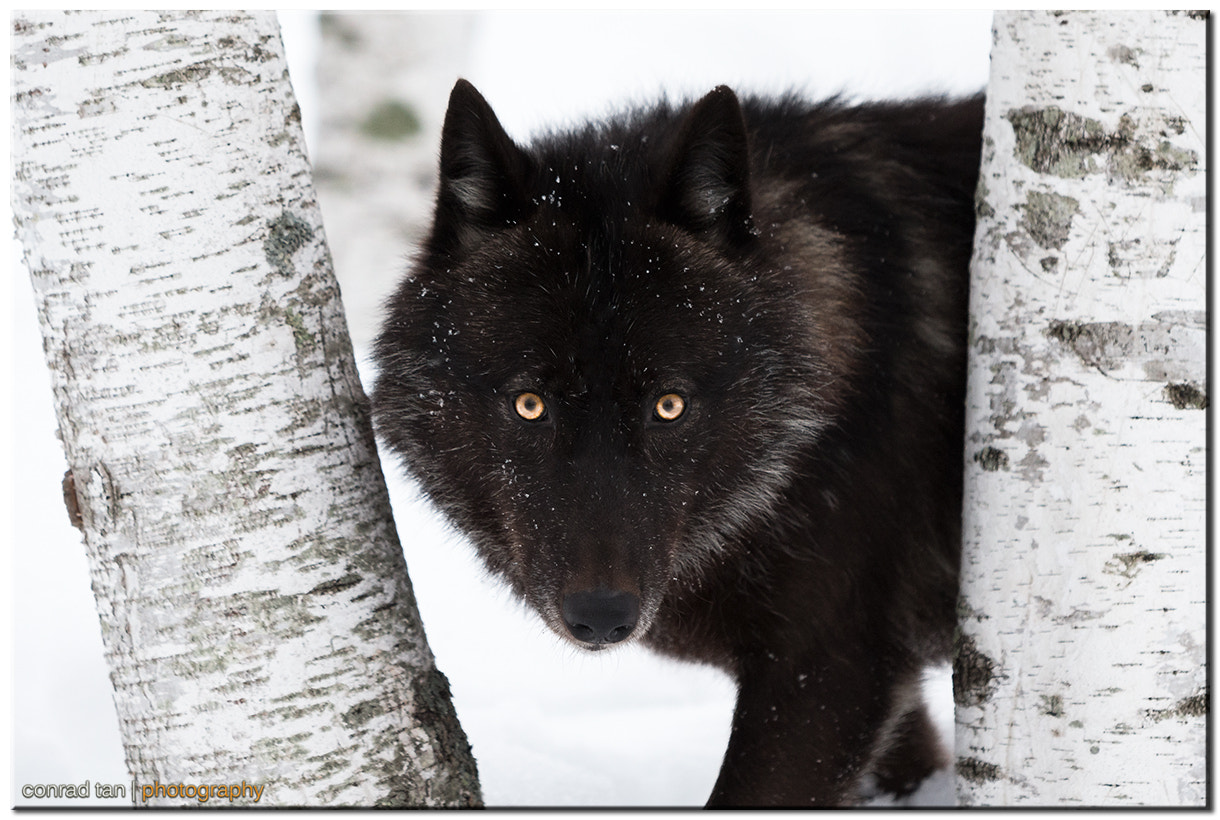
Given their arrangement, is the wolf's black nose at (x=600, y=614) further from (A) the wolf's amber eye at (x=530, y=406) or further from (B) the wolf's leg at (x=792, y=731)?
(B) the wolf's leg at (x=792, y=731)

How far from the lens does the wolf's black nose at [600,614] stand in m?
2.68

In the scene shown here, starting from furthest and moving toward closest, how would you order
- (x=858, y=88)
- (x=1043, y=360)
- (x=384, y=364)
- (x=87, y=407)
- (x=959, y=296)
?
(x=858, y=88) < (x=959, y=296) < (x=384, y=364) < (x=1043, y=360) < (x=87, y=407)

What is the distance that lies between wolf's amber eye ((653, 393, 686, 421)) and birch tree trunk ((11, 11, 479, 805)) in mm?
894

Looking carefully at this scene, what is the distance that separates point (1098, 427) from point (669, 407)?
1.08m

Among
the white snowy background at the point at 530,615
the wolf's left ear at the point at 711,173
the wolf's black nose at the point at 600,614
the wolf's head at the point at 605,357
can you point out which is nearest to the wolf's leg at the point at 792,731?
the wolf's head at the point at 605,357

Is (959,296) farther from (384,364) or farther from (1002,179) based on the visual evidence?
(384,364)

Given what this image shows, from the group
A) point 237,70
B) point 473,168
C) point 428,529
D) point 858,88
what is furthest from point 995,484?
point 858,88

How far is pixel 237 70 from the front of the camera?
279 cm

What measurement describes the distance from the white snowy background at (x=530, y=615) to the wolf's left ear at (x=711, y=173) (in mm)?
886

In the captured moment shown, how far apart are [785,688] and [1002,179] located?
159 centimetres

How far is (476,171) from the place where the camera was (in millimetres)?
2994

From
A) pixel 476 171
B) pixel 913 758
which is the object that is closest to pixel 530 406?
pixel 476 171

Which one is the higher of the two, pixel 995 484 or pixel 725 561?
pixel 995 484

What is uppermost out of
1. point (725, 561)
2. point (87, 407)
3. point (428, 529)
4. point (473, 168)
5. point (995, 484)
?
point (473, 168)
